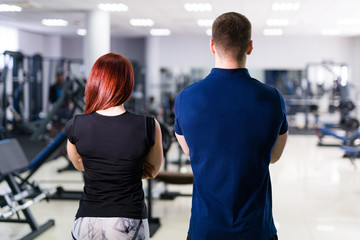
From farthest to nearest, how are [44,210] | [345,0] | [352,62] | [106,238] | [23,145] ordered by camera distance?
[352,62] < [23,145] < [345,0] < [44,210] < [106,238]

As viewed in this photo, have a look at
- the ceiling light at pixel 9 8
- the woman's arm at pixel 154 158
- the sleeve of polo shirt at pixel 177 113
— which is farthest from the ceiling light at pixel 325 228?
the ceiling light at pixel 9 8

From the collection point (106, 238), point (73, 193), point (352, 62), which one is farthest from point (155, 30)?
point (106, 238)

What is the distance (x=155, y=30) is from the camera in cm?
1207

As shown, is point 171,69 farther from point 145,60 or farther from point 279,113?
point 279,113

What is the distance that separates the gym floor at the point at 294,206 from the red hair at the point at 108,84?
223 cm

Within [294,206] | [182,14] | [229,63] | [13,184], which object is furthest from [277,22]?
[229,63]

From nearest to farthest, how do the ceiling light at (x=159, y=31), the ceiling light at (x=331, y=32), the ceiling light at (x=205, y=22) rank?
the ceiling light at (x=205, y=22)
the ceiling light at (x=331, y=32)
the ceiling light at (x=159, y=31)

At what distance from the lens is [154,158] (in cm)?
149

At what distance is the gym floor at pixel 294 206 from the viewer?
Result: 3.54 m

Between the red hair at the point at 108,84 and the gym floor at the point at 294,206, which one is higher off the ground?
the red hair at the point at 108,84

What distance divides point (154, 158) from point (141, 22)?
31.0 feet

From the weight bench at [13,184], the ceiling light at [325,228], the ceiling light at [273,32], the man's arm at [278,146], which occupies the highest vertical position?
the ceiling light at [273,32]

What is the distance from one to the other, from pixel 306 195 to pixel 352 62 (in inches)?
392

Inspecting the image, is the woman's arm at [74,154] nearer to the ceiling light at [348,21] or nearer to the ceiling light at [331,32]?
the ceiling light at [348,21]
